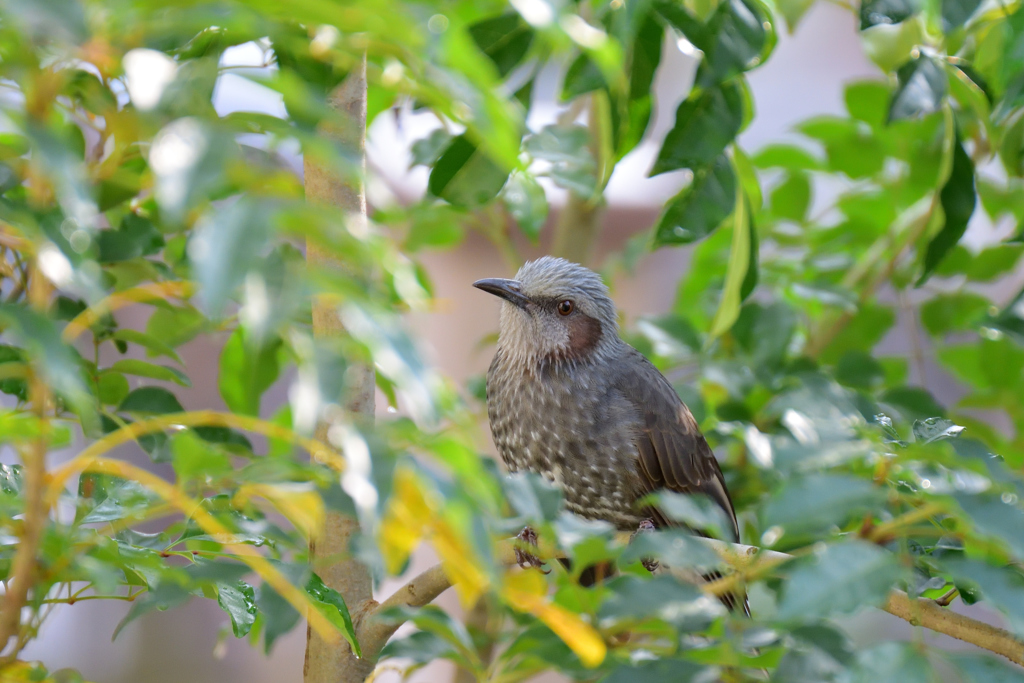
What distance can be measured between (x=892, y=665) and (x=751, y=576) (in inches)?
5.3

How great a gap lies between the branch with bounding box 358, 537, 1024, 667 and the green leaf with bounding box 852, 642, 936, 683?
0.10 metres

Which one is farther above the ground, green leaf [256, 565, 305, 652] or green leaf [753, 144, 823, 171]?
green leaf [256, 565, 305, 652]

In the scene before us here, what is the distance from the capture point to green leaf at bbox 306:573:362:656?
0.80 m

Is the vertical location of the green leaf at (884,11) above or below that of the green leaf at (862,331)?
above

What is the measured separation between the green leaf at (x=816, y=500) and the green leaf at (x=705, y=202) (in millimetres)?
807

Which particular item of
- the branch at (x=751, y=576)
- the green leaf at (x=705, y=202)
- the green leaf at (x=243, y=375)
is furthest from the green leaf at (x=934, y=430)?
the green leaf at (x=243, y=375)

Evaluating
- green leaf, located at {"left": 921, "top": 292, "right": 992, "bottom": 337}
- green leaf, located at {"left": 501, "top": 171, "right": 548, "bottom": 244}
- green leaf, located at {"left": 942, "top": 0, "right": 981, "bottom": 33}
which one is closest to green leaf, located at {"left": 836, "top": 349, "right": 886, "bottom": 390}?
green leaf, located at {"left": 921, "top": 292, "right": 992, "bottom": 337}

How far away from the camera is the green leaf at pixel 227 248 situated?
1.36ft

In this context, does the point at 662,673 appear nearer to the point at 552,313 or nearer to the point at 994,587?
the point at 994,587

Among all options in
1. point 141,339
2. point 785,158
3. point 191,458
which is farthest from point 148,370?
point 785,158

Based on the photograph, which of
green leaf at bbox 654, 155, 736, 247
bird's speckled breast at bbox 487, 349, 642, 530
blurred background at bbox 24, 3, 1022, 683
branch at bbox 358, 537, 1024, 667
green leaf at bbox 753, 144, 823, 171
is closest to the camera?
branch at bbox 358, 537, 1024, 667

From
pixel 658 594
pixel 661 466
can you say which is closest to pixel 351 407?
pixel 658 594

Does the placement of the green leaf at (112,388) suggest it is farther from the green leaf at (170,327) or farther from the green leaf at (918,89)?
the green leaf at (918,89)

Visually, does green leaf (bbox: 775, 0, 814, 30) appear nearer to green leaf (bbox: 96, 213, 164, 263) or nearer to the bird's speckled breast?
the bird's speckled breast
